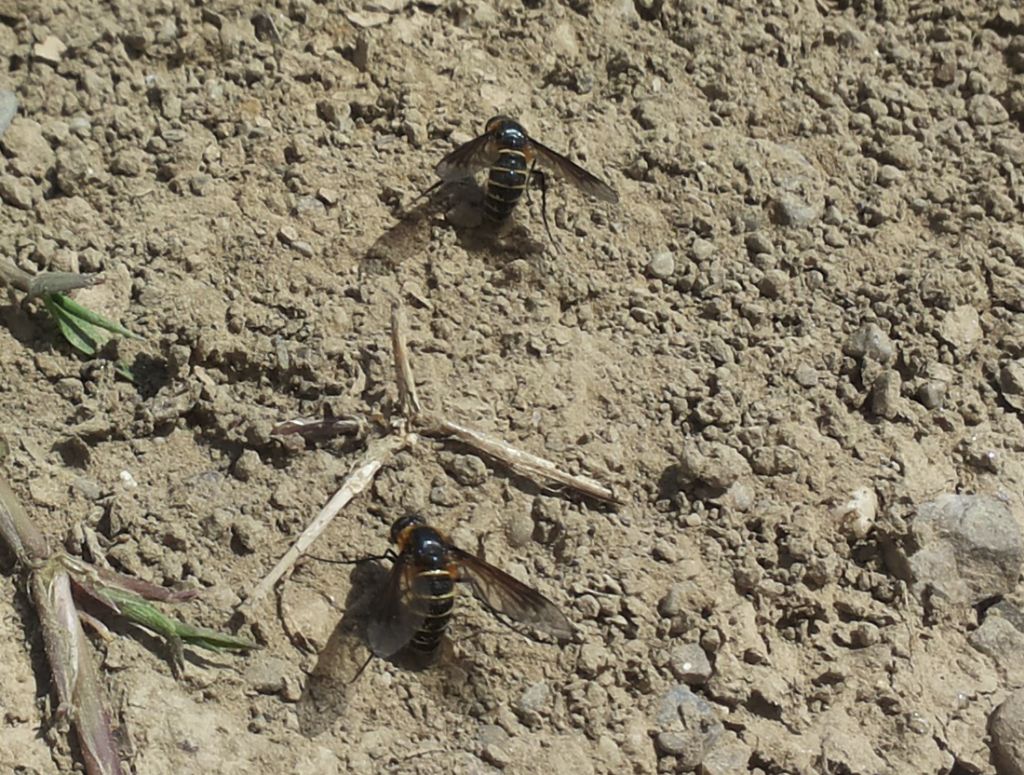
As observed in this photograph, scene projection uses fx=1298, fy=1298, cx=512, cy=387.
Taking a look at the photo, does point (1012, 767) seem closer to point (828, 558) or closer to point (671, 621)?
point (828, 558)

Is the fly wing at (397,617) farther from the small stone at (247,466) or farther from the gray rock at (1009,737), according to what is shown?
the gray rock at (1009,737)

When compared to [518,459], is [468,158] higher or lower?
higher

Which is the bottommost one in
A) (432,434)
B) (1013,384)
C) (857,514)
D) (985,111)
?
(432,434)

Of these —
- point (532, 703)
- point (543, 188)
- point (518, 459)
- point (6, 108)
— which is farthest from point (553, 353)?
point (6, 108)

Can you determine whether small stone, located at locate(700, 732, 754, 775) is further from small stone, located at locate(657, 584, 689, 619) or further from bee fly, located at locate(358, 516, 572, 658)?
bee fly, located at locate(358, 516, 572, 658)

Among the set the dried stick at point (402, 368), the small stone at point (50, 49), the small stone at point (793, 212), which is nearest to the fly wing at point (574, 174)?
the small stone at point (793, 212)

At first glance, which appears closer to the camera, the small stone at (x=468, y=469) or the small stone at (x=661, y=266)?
Answer: the small stone at (x=468, y=469)

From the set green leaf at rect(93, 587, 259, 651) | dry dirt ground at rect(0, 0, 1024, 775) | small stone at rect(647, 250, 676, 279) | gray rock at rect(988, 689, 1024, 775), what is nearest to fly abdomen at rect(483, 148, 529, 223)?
dry dirt ground at rect(0, 0, 1024, 775)

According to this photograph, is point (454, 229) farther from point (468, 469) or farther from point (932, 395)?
point (932, 395)
